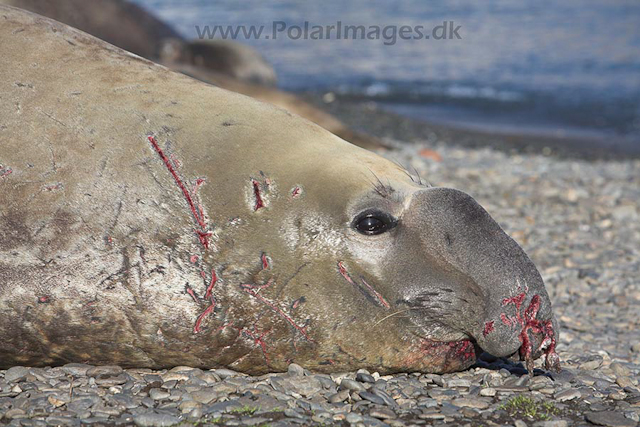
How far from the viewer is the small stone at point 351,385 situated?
345 centimetres

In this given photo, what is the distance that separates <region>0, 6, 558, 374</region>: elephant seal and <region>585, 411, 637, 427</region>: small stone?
1.28 feet

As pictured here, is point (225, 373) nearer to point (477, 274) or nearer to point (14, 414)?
point (14, 414)

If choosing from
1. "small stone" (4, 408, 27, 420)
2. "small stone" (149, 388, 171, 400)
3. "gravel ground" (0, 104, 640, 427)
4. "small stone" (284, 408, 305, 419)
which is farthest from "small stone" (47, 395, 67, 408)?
"small stone" (284, 408, 305, 419)

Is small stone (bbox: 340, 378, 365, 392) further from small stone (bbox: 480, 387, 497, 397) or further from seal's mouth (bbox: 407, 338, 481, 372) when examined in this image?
small stone (bbox: 480, 387, 497, 397)

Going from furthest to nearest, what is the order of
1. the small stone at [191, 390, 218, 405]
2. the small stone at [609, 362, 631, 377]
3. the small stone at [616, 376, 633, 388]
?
1. the small stone at [609, 362, 631, 377]
2. the small stone at [616, 376, 633, 388]
3. the small stone at [191, 390, 218, 405]

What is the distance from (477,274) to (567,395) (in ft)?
2.06

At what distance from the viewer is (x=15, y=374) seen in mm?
3475

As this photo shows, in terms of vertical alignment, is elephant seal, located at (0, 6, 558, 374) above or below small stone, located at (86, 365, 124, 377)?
above

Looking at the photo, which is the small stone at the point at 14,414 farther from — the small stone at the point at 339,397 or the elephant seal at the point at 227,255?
the small stone at the point at 339,397

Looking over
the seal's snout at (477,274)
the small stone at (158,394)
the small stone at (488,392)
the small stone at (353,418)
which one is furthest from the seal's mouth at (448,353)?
the small stone at (158,394)

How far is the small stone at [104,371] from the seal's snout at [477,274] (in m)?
1.34

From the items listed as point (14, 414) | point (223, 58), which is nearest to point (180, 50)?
point (223, 58)

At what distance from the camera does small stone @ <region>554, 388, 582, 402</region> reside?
3.49 meters

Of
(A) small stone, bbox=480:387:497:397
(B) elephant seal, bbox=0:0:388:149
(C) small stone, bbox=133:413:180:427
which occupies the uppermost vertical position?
(B) elephant seal, bbox=0:0:388:149
